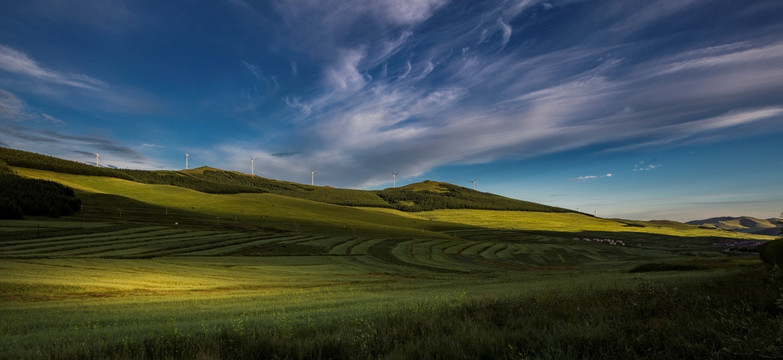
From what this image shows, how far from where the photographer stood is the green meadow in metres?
5.12

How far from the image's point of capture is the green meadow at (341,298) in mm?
5121

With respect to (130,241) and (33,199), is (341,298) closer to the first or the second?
(130,241)

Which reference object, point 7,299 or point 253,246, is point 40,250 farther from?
point 7,299

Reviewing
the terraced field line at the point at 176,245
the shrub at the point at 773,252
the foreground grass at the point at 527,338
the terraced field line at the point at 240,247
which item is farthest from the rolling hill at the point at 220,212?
the foreground grass at the point at 527,338

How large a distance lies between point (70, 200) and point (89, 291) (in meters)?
96.4

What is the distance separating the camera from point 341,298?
64.4 feet

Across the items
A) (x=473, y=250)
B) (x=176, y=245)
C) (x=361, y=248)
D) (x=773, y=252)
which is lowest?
(x=473, y=250)

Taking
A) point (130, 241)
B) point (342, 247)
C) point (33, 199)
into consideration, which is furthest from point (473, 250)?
point (33, 199)

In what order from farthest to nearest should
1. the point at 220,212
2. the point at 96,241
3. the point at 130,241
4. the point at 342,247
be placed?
1. the point at 220,212
2. the point at 342,247
3. the point at 130,241
4. the point at 96,241

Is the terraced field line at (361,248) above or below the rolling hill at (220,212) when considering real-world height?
below

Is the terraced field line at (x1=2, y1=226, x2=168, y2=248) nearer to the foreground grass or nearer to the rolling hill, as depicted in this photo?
the rolling hill

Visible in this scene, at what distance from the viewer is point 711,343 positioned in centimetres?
457

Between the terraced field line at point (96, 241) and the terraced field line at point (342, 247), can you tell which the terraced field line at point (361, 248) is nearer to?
the terraced field line at point (342, 247)

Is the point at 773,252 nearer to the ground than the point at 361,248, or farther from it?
farther from it
